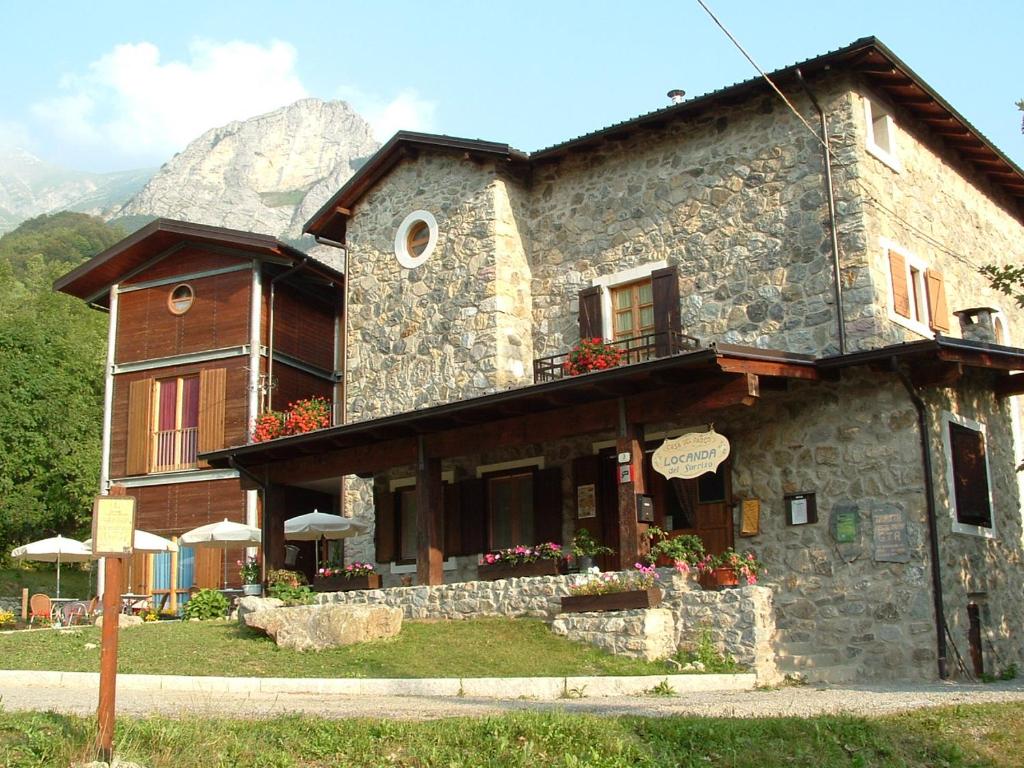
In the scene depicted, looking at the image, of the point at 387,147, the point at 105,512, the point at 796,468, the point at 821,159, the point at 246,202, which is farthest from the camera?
the point at 246,202

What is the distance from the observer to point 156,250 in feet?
81.0

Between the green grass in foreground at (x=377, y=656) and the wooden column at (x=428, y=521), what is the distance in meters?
1.07

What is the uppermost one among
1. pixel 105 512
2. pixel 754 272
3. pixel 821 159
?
pixel 821 159

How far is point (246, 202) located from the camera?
142 meters

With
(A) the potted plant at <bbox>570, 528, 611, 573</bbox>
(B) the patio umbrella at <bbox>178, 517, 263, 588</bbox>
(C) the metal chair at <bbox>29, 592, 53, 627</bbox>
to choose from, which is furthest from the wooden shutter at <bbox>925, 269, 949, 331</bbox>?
(C) the metal chair at <bbox>29, 592, 53, 627</bbox>

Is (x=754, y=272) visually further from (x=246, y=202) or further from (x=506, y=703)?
(x=246, y=202)

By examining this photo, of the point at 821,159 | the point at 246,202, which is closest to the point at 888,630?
the point at 821,159

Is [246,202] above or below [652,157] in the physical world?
above

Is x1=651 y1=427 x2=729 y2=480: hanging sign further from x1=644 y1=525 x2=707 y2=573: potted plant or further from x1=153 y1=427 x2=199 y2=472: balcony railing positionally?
x1=153 y1=427 x2=199 y2=472: balcony railing

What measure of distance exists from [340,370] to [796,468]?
13.1 meters

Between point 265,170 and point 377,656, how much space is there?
159 metres

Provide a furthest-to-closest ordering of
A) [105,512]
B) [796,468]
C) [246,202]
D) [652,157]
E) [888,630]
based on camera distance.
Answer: [246,202]
[652,157]
[796,468]
[888,630]
[105,512]

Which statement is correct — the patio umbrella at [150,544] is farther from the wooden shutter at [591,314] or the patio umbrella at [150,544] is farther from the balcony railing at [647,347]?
the wooden shutter at [591,314]

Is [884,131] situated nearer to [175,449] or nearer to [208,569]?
[208,569]
